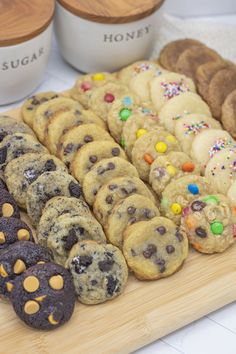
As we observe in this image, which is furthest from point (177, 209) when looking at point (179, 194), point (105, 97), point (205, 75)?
point (205, 75)

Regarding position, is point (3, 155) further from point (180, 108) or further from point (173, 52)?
point (173, 52)

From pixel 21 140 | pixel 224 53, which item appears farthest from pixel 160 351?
pixel 224 53

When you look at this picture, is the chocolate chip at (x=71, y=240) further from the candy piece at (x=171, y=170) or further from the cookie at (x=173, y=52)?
the cookie at (x=173, y=52)

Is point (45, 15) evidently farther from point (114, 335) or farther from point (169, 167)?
point (114, 335)

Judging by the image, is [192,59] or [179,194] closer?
[179,194]

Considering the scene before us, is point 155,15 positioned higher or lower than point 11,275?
higher

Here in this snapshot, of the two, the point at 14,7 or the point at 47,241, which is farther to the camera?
the point at 14,7
